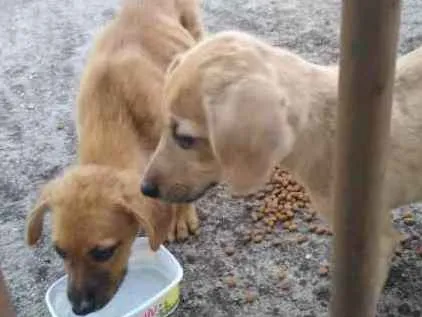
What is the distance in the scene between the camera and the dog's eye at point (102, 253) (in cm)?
215

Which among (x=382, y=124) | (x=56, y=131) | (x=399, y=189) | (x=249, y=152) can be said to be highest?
(x=382, y=124)

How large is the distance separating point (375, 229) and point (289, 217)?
5.09 ft

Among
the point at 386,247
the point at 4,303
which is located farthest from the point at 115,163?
the point at 386,247

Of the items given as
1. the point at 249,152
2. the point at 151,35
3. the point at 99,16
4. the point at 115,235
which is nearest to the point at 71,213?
the point at 115,235

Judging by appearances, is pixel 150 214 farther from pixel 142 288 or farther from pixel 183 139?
pixel 142 288

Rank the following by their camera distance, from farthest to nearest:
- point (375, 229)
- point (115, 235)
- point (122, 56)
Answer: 1. point (122, 56)
2. point (115, 235)
3. point (375, 229)

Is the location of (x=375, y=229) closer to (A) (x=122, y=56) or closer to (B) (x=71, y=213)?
(B) (x=71, y=213)

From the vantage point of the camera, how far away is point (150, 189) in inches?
80.7

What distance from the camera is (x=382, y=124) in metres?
1.08

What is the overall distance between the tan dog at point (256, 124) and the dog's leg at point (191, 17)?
0.99 m

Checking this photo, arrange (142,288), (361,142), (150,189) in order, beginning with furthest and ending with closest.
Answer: (142,288), (150,189), (361,142)

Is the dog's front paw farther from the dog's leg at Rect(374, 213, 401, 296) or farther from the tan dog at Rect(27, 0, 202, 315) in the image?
the dog's leg at Rect(374, 213, 401, 296)

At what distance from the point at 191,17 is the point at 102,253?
1.24 meters

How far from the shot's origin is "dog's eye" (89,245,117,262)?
Answer: 84.8 inches
